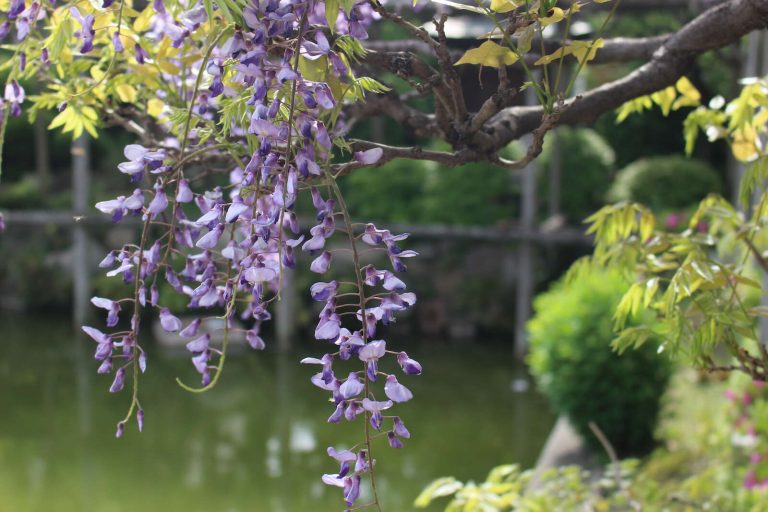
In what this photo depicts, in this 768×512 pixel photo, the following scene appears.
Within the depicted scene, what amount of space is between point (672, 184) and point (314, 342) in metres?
3.56

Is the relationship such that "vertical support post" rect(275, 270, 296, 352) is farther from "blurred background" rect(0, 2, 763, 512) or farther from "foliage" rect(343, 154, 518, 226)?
"foliage" rect(343, 154, 518, 226)

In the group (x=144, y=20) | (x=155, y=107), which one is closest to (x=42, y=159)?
(x=155, y=107)

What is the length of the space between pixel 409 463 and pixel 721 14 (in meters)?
4.45

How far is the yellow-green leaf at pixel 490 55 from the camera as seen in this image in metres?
1.05

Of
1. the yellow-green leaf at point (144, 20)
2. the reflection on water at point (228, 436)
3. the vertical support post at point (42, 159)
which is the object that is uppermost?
the vertical support post at point (42, 159)

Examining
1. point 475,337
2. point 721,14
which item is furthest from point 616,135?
point 721,14

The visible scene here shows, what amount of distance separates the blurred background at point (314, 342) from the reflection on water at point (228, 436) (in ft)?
0.06

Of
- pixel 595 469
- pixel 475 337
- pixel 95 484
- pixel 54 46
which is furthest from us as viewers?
pixel 475 337

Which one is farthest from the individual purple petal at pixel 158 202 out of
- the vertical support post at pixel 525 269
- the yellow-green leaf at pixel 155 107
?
the vertical support post at pixel 525 269

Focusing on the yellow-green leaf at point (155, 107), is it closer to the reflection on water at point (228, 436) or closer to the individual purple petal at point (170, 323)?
the individual purple petal at point (170, 323)

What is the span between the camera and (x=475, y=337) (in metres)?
9.02

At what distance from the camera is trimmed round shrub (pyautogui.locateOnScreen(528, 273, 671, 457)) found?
4727 mm

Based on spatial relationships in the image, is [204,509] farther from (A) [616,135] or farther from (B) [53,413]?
(A) [616,135]

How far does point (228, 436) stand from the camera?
607cm
